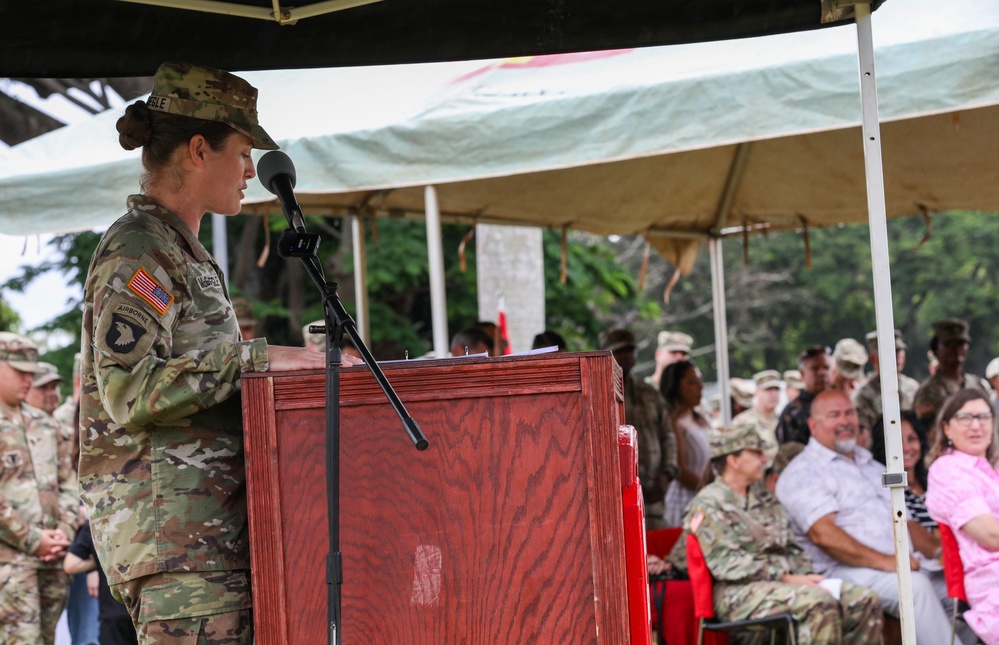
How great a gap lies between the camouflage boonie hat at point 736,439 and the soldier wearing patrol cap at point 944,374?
2.55 meters

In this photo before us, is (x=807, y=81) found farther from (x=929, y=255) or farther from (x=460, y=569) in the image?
(x=929, y=255)

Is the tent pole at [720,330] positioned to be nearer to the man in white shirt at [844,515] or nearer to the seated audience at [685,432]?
the seated audience at [685,432]

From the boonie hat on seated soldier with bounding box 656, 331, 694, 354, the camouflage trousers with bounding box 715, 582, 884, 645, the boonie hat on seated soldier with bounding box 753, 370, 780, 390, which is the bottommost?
the camouflage trousers with bounding box 715, 582, 884, 645

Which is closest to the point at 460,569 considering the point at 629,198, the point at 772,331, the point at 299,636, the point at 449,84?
the point at 299,636

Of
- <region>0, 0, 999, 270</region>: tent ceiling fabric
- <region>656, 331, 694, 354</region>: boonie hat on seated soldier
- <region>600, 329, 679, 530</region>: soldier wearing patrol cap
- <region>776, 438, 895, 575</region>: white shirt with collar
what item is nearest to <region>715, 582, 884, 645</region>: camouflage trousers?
<region>776, 438, 895, 575</region>: white shirt with collar

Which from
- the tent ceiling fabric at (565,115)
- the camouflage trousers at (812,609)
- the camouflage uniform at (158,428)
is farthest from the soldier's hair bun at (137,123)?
the camouflage trousers at (812,609)

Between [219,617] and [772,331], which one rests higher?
[772,331]

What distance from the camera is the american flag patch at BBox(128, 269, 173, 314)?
2.48 metres

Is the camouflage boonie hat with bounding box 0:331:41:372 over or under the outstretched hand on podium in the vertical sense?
over

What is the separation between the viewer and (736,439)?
5.86 m

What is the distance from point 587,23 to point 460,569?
6.22ft

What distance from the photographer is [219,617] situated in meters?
2.53

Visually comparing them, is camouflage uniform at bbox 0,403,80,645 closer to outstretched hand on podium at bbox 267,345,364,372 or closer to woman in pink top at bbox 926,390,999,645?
outstretched hand on podium at bbox 267,345,364,372

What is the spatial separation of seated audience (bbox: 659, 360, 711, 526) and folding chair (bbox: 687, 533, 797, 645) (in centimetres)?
197
